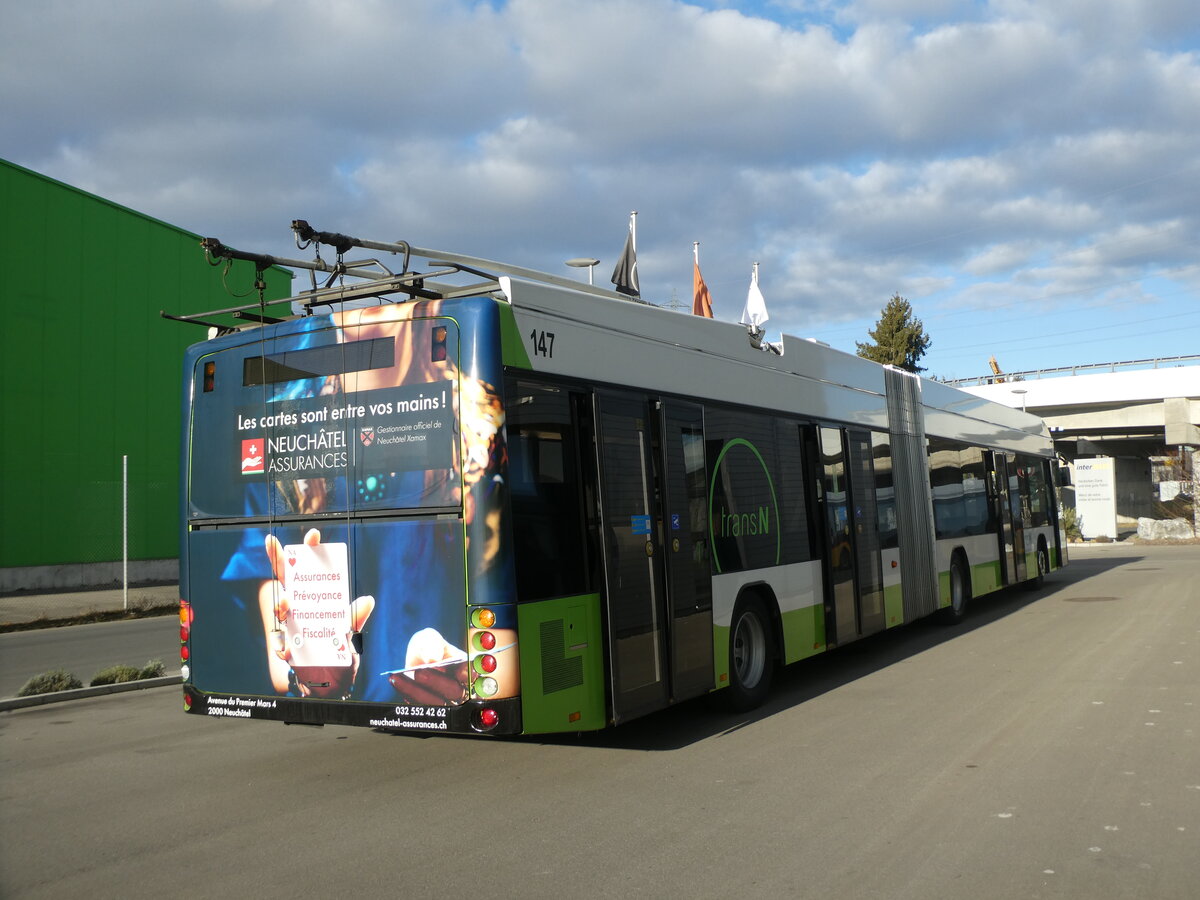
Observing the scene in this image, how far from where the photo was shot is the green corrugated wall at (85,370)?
2430 centimetres

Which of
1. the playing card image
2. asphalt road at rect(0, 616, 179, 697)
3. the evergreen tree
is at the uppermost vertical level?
the evergreen tree

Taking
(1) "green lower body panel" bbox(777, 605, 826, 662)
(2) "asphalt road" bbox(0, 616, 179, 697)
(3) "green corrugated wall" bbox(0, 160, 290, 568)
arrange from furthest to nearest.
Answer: (3) "green corrugated wall" bbox(0, 160, 290, 568) < (2) "asphalt road" bbox(0, 616, 179, 697) < (1) "green lower body panel" bbox(777, 605, 826, 662)

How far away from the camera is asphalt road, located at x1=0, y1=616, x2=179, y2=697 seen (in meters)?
13.1

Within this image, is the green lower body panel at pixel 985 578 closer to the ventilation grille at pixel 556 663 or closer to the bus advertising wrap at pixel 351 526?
the ventilation grille at pixel 556 663

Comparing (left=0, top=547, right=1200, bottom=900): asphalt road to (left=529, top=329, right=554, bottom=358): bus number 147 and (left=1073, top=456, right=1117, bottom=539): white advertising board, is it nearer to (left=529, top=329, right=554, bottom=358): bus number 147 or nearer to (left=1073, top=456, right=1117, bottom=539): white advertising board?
(left=529, top=329, right=554, bottom=358): bus number 147

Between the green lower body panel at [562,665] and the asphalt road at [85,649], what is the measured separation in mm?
7421

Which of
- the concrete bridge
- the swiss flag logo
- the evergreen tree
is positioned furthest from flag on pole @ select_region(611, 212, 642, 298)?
the evergreen tree

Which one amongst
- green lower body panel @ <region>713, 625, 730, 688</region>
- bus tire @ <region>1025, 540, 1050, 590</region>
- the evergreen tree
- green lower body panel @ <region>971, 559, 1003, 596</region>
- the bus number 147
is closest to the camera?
the bus number 147

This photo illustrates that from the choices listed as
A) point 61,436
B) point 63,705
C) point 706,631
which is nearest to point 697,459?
point 706,631

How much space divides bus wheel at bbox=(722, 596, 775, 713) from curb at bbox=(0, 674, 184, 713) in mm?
6029

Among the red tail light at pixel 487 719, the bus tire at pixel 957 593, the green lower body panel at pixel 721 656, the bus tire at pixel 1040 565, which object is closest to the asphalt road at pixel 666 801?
the green lower body panel at pixel 721 656

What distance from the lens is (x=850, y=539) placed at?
1123 cm

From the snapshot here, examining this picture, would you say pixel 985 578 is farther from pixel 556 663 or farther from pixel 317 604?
pixel 317 604

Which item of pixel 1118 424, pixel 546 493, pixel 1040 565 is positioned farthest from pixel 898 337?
pixel 546 493
